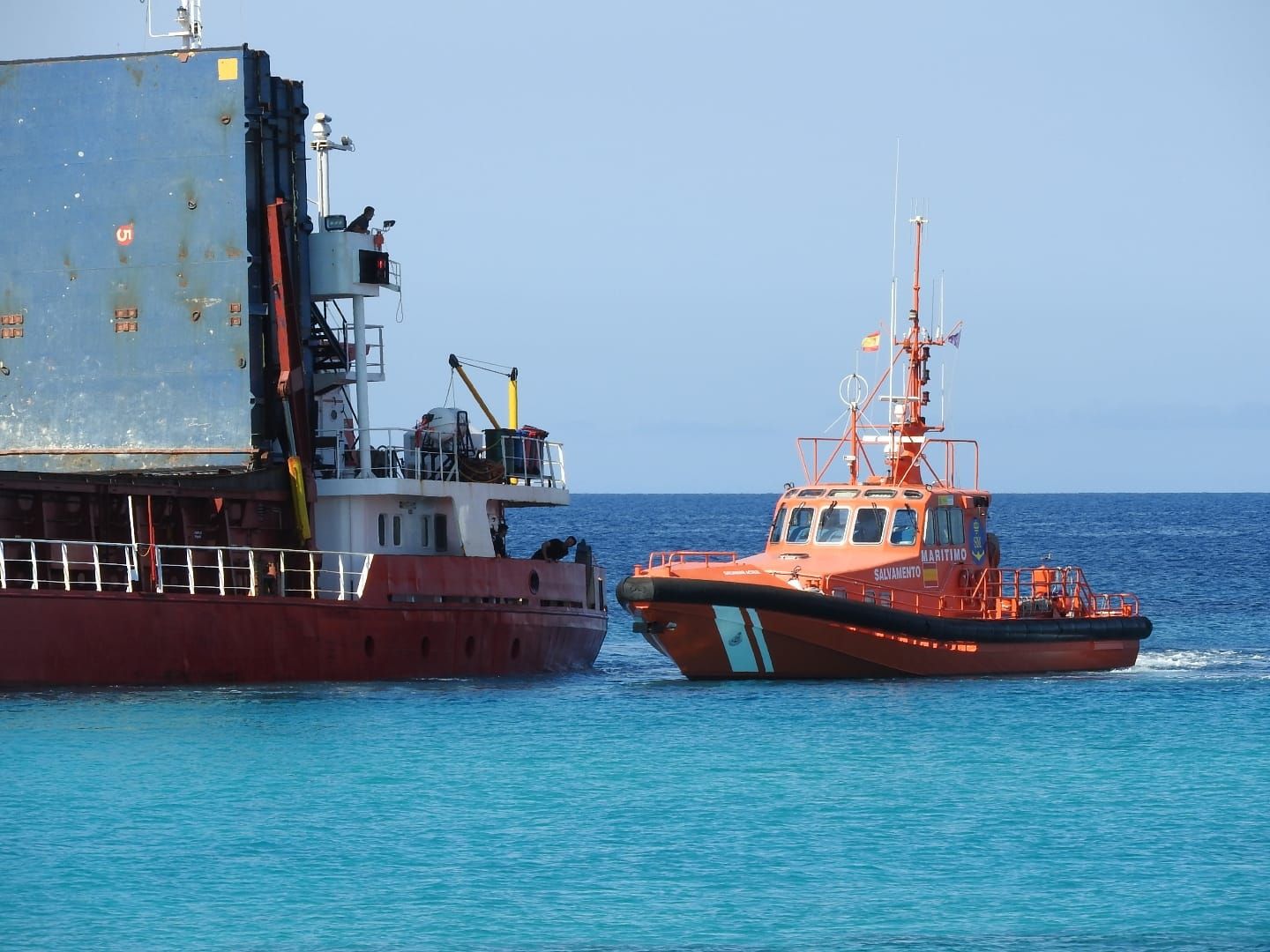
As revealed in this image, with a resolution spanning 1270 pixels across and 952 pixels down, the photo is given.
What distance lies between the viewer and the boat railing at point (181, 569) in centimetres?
2731

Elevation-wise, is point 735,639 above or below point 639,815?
above

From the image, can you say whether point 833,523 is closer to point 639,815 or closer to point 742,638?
point 742,638

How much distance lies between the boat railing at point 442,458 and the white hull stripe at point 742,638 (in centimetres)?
520

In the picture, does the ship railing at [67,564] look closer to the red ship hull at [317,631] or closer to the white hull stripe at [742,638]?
the red ship hull at [317,631]

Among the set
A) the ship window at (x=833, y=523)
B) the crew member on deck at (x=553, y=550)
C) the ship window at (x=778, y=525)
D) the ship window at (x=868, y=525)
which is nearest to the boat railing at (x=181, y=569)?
the crew member on deck at (x=553, y=550)

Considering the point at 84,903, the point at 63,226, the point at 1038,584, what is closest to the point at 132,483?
the point at 63,226

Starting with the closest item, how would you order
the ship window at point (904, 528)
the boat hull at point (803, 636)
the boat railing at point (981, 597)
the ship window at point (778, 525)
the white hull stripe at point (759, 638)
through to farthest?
the boat hull at point (803, 636) → the white hull stripe at point (759, 638) → the boat railing at point (981, 597) → the ship window at point (904, 528) → the ship window at point (778, 525)

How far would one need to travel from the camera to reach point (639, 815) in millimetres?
21625

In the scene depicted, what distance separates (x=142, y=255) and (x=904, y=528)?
11.7m

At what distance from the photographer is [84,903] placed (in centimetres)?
1805

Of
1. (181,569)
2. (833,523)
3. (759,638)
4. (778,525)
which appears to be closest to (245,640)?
(181,569)

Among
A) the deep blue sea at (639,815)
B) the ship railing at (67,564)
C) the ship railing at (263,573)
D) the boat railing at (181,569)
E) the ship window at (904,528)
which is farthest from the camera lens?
the ship window at (904,528)

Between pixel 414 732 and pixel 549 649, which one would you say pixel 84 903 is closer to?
pixel 414 732

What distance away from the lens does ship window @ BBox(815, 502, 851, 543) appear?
32000mm
